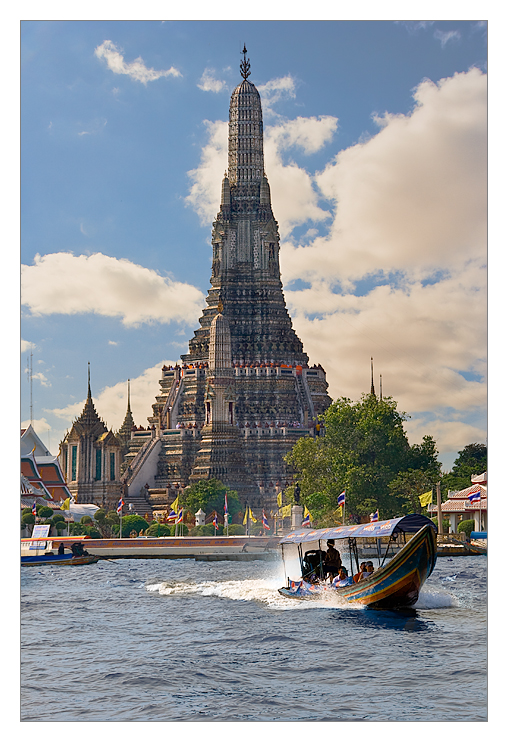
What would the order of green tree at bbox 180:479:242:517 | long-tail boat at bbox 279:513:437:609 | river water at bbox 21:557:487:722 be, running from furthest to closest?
1. green tree at bbox 180:479:242:517
2. long-tail boat at bbox 279:513:437:609
3. river water at bbox 21:557:487:722

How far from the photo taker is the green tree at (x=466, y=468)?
3158 inches

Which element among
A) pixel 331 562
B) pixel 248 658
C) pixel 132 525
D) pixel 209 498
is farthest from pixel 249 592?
pixel 209 498

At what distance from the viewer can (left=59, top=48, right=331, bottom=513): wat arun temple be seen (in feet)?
303

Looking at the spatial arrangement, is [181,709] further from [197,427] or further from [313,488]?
[197,427]

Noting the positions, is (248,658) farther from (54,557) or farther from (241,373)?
(241,373)

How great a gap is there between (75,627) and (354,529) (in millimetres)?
8557

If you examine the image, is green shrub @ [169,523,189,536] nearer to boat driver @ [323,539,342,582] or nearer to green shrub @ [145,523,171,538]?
green shrub @ [145,523,171,538]

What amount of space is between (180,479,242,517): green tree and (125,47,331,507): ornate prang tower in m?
3.32

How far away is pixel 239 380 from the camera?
9781 cm

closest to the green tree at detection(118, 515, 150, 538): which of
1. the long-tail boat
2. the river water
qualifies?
the river water

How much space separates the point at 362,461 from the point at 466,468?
748 inches

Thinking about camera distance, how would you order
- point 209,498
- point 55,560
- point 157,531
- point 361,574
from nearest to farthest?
point 361,574 → point 55,560 → point 157,531 → point 209,498

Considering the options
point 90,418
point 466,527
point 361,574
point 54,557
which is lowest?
point 54,557
